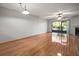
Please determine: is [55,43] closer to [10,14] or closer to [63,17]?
[63,17]

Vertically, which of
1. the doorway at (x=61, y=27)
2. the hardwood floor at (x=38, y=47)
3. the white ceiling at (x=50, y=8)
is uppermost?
the white ceiling at (x=50, y=8)

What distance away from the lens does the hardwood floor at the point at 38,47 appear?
2.26 metres

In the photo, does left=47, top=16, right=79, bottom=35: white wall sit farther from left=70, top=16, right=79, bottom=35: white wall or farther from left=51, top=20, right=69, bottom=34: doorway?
left=51, top=20, right=69, bottom=34: doorway

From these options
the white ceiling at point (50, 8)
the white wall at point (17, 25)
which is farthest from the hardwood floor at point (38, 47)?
the white ceiling at point (50, 8)

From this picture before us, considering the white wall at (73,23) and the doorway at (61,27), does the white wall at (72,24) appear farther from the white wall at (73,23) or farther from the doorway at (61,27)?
the doorway at (61,27)

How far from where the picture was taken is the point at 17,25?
92.4 inches

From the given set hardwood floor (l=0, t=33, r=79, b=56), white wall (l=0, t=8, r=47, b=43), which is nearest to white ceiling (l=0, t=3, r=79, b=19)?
white wall (l=0, t=8, r=47, b=43)

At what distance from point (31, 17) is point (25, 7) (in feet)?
1.08

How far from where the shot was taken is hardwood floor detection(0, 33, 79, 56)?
2258 mm

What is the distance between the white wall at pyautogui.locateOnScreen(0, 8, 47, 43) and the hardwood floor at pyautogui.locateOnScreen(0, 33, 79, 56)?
16 cm

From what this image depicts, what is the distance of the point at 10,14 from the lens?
2252 mm

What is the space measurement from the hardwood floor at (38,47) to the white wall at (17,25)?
159 millimetres

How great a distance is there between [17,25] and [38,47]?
0.79m

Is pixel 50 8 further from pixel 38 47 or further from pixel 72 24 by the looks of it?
pixel 38 47
